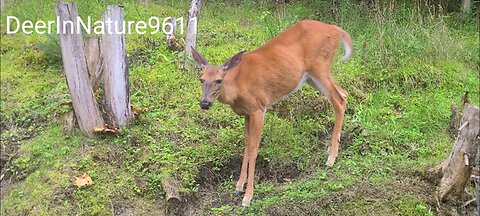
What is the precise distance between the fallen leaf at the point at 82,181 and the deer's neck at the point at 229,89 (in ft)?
4.37

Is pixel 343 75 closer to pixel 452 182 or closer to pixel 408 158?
pixel 408 158

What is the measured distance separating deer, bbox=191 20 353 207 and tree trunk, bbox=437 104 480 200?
99 centimetres

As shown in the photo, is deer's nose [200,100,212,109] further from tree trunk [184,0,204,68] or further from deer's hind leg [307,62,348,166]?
tree trunk [184,0,204,68]

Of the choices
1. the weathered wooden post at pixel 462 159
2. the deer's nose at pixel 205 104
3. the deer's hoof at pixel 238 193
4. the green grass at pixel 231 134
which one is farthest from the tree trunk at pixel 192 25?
the weathered wooden post at pixel 462 159

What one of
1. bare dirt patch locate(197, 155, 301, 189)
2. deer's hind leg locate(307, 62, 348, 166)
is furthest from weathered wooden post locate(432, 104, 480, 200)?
bare dirt patch locate(197, 155, 301, 189)

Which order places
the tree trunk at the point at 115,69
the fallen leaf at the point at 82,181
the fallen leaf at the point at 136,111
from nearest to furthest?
Answer: the fallen leaf at the point at 82,181 → the tree trunk at the point at 115,69 → the fallen leaf at the point at 136,111

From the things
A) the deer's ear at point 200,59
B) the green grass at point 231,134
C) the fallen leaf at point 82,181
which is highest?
the deer's ear at point 200,59

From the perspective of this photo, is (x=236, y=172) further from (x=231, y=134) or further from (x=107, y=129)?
(x=107, y=129)

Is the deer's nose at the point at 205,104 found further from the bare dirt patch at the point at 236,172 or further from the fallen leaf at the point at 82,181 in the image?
the fallen leaf at the point at 82,181

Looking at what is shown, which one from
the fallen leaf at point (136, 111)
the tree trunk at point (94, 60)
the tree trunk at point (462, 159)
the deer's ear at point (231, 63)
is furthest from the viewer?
the fallen leaf at point (136, 111)

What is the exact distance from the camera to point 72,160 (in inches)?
203

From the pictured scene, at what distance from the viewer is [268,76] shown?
491 cm

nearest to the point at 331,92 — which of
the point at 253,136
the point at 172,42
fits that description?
the point at 253,136

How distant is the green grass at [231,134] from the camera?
4750 mm
